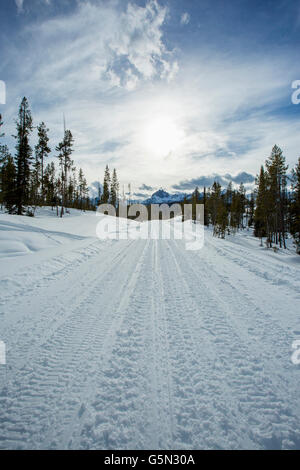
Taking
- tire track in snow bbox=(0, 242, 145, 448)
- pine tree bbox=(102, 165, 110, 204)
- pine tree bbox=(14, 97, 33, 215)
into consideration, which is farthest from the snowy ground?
pine tree bbox=(102, 165, 110, 204)

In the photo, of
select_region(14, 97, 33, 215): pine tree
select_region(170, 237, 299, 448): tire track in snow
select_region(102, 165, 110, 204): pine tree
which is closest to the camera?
select_region(170, 237, 299, 448): tire track in snow

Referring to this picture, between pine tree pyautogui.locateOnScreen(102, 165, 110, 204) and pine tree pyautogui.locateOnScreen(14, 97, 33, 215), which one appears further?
pine tree pyautogui.locateOnScreen(102, 165, 110, 204)

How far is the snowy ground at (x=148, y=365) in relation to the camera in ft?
5.45

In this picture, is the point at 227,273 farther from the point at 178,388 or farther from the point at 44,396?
the point at 44,396

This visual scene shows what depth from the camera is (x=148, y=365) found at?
242cm

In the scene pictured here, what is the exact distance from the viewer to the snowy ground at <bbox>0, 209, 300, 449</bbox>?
166 cm

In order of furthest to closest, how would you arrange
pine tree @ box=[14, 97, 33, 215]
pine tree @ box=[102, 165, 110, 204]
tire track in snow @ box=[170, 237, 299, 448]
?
pine tree @ box=[102, 165, 110, 204]
pine tree @ box=[14, 97, 33, 215]
tire track in snow @ box=[170, 237, 299, 448]

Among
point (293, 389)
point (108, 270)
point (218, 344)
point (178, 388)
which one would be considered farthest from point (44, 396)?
point (108, 270)

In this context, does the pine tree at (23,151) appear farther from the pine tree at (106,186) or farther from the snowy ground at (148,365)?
the pine tree at (106,186)

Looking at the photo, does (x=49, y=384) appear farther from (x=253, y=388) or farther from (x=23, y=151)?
(x=23, y=151)

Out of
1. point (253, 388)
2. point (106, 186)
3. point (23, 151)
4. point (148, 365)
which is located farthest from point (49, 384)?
point (106, 186)

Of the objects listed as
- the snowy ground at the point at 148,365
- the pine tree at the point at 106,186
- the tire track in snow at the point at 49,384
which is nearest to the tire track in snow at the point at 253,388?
the snowy ground at the point at 148,365

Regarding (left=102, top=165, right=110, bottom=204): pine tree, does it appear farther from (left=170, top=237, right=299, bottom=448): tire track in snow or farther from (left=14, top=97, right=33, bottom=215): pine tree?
(left=170, top=237, right=299, bottom=448): tire track in snow

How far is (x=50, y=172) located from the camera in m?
54.4
